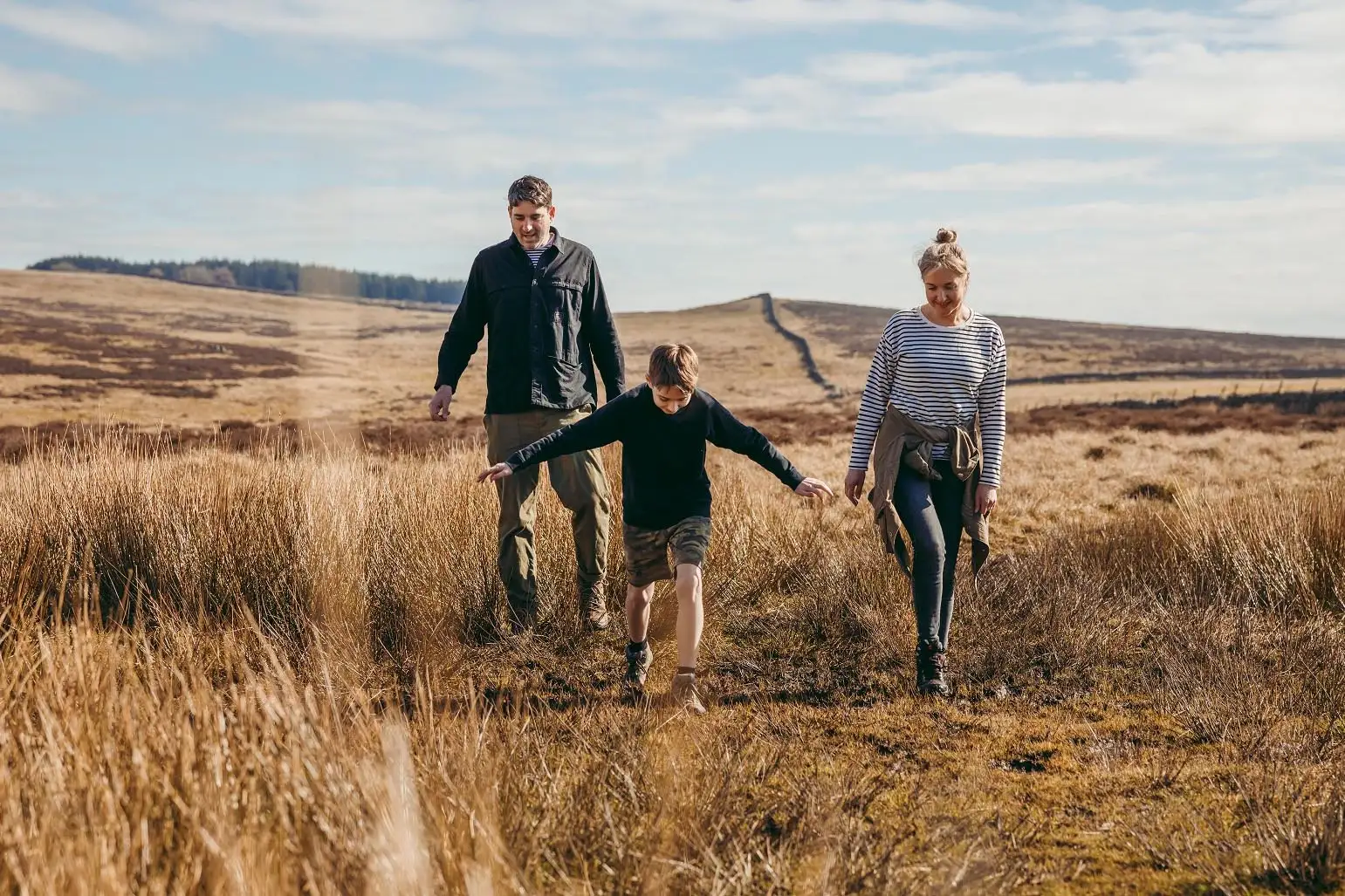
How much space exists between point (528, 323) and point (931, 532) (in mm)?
2016

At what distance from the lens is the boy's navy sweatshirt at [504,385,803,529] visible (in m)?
3.79

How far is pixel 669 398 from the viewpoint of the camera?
367 cm

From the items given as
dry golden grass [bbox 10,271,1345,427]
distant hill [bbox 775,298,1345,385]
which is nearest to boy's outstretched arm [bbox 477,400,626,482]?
dry golden grass [bbox 10,271,1345,427]

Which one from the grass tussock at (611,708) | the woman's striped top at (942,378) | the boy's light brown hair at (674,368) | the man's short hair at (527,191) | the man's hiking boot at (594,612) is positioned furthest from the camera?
the man's hiking boot at (594,612)

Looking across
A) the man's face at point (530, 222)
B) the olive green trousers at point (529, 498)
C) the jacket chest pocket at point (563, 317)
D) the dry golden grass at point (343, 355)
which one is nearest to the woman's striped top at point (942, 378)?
the olive green trousers at point (529, 498)

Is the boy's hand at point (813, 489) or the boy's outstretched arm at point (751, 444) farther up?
the boy's outstretched arm at point (751, 444)

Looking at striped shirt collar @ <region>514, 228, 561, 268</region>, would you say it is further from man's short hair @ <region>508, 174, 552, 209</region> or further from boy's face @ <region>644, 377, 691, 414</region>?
boy's face @ <region>644, 377, 691, 414</region>

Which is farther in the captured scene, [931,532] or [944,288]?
[931,532]

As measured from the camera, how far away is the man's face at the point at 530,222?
4.51m

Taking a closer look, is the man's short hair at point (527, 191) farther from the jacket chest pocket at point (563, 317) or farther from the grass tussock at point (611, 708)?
the grass tussock at point (611, 708)

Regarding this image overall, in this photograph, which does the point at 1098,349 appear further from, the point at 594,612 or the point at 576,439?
the point at 576,439

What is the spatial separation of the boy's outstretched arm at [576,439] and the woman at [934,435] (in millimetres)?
931

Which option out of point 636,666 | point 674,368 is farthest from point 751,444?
point 636,666

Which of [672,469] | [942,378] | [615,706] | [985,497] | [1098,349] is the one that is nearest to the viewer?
[615,706]
